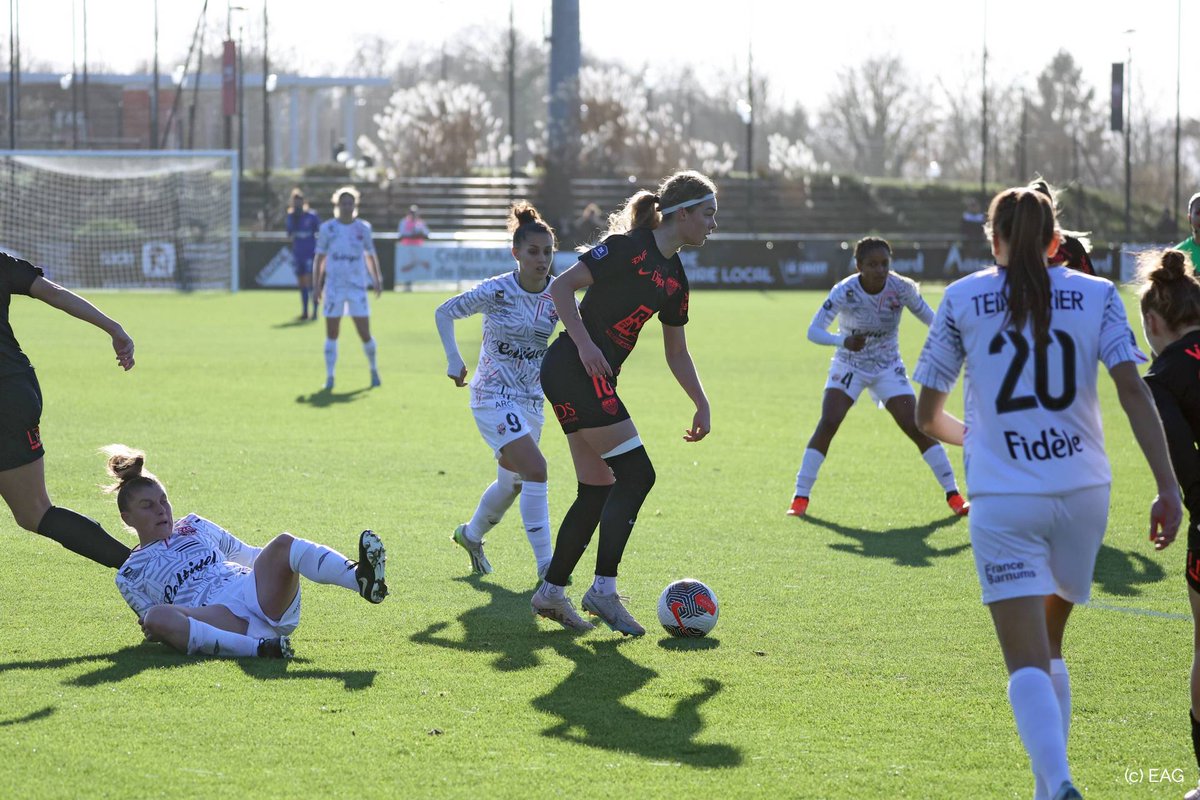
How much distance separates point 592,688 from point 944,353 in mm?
2079

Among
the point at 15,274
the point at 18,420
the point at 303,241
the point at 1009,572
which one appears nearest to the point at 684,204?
the point at 1009,572

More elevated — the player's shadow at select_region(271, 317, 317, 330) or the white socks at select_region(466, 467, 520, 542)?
the player's shadow at select_region(271, 317, 317, 330)

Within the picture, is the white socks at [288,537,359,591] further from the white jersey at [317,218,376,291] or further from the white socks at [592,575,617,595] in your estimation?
the white jersey at [317,218,376,291]

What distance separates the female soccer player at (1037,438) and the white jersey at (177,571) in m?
3.27

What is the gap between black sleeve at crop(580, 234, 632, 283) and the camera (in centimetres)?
595

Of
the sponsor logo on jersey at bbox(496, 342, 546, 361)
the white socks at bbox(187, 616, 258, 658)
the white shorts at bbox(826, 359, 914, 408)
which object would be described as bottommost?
the white socks at bbox(187, 616, 258, 658)

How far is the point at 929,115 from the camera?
7562 cm

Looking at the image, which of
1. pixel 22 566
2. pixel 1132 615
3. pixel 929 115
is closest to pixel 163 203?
pixel 22 566

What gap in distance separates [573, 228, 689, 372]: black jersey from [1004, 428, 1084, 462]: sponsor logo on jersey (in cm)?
238

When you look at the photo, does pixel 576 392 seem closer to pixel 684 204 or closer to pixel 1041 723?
pixel 684 204

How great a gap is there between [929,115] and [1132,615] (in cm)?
7239

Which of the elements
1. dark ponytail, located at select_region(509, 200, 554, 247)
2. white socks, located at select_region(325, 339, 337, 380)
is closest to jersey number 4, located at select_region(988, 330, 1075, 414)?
dark ponytail, located at select_region(509, 200, 554, 247)

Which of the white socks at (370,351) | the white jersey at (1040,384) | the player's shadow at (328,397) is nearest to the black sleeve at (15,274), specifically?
the white jersey at (1040,384)

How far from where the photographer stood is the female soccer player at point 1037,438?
149 inches
